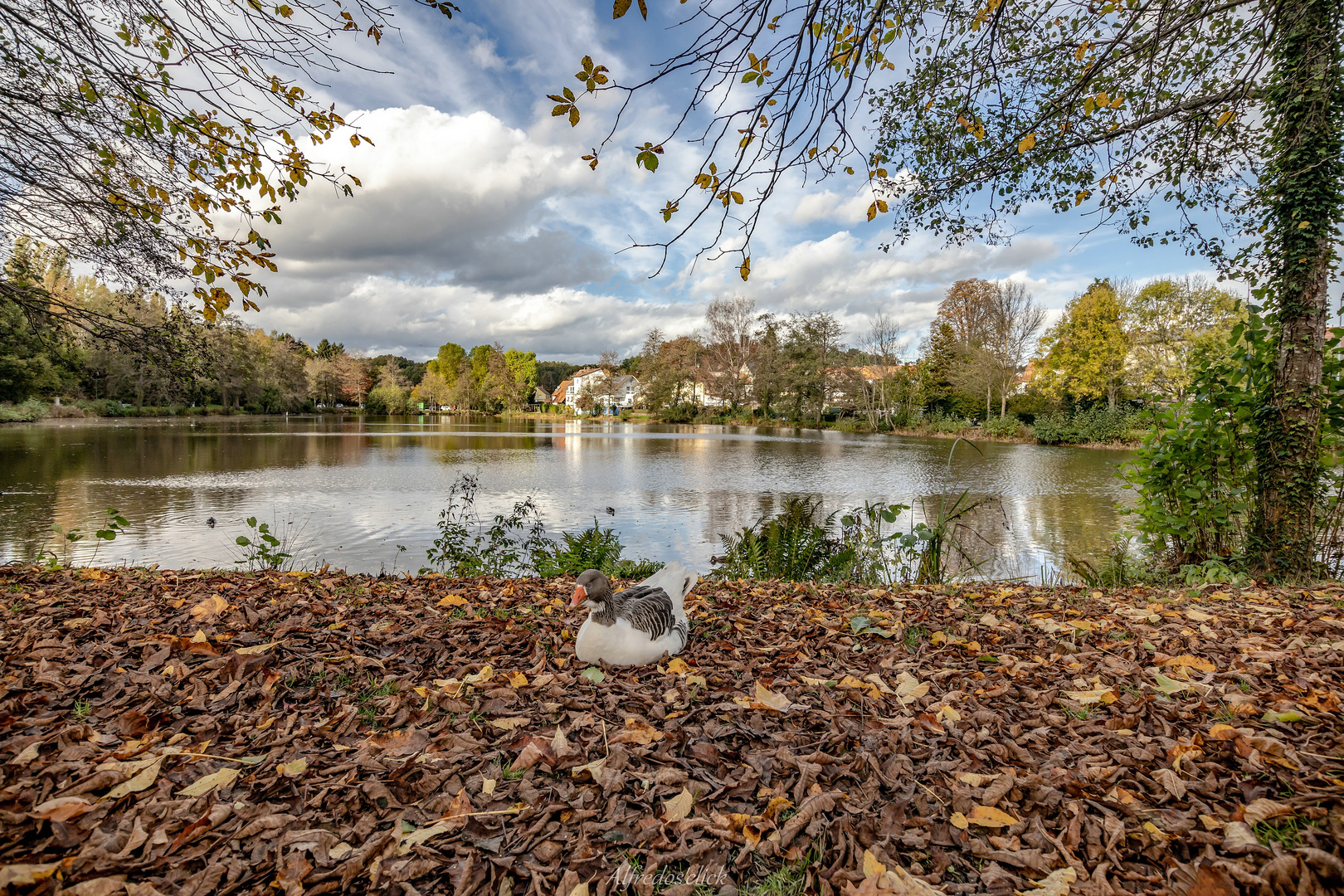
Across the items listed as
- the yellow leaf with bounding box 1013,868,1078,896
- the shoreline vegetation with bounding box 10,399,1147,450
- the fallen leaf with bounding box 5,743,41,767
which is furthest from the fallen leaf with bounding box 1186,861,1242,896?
the shoreline vegetation with bounding box 10,399,1147,450

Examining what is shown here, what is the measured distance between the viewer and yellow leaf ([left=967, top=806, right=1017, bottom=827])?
1.99 m

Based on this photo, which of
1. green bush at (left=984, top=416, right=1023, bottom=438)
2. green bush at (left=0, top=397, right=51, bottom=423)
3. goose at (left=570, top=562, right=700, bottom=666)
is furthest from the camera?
green bush at (left=984, top=416, right=1023, bottom=438)

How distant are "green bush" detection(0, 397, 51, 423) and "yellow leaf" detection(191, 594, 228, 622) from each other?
4775cm

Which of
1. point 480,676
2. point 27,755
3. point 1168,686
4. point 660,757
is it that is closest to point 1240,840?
point 1168,686

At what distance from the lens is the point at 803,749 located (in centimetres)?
245

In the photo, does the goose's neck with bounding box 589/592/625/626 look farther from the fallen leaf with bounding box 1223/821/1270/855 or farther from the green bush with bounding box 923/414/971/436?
the green bush with bounding box 923/414/971/436

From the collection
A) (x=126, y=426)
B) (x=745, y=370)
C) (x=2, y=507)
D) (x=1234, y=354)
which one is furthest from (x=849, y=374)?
(x=126, y=426)

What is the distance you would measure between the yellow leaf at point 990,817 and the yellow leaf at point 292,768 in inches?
99.0

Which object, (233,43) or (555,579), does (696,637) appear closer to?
(555,579)

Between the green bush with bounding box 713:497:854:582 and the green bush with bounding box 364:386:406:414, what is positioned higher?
the green bush with bounding box 364:386:406:414

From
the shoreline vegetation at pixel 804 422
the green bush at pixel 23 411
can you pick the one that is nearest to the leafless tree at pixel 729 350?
the shoreline vegetation at pixel 804 422

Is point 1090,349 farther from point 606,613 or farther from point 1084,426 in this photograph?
point 606,613

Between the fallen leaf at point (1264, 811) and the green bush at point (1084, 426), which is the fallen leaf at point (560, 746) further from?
the green bush at point (1084, 426)

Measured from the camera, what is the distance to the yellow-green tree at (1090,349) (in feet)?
127
